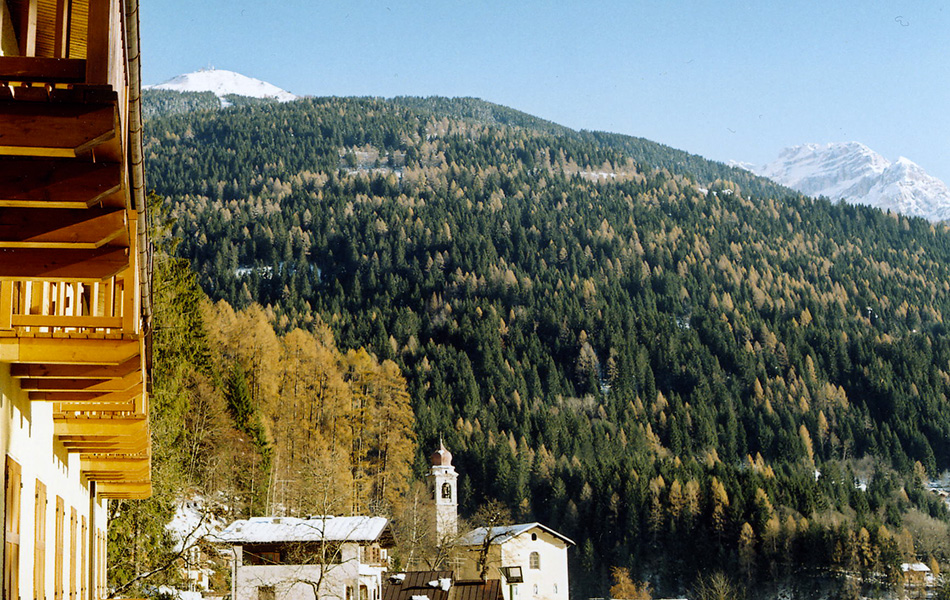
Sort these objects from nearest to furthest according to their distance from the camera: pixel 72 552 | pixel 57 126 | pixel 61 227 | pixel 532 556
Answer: pixel 57 126, pixel 61 227, pixel 72 552, pixel 532 556

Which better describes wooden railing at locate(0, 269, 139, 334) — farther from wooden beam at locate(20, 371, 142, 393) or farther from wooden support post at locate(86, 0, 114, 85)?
wooden support post at locate(86, 0, 114, 85)

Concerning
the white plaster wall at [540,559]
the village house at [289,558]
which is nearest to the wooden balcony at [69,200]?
the village house at [289,558]

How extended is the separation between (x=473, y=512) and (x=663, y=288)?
71664 millimetres

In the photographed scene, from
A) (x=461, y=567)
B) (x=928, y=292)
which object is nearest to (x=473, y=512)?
(x=461, y=567)

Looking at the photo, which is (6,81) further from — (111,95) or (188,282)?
(188,282)

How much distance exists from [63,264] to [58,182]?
5.76 feet

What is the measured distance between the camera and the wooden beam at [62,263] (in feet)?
27.1

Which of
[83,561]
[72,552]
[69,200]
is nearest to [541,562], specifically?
[83,561]

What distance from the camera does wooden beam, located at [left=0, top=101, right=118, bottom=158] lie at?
6.36 meters

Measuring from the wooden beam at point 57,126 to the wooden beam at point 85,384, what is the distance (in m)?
5.51

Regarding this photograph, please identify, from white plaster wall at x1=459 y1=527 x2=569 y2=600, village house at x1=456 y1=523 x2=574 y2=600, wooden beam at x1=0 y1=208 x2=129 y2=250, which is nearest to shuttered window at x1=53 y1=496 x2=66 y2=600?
wooden beam at x1=0 y1=208 x2=129 y2=250

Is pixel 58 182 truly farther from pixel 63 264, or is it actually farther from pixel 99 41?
pixel 63 264

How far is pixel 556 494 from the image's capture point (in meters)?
121

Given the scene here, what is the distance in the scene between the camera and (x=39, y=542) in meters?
12.1
